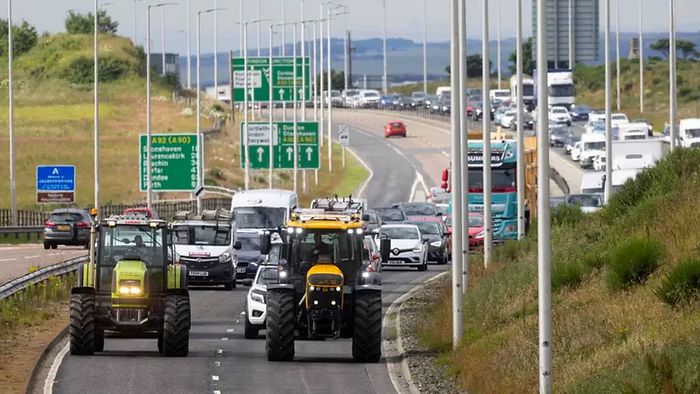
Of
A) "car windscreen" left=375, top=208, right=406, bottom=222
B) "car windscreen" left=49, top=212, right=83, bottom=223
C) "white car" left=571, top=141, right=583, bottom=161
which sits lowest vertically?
"car windscreen" left=375, top=208, right=406, bottom=222

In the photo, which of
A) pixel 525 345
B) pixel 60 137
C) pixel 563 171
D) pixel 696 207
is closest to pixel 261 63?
pixel 563 171

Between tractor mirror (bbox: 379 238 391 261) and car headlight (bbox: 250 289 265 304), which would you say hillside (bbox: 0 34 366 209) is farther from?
tractor mirror (bbox: 379 238 391 261)

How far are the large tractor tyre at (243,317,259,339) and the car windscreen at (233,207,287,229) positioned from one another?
20818 millimetres

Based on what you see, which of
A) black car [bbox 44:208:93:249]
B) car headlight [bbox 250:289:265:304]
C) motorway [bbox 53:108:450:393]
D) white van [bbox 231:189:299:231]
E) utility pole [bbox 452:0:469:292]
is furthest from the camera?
black car [bbox 44:208:93:249]

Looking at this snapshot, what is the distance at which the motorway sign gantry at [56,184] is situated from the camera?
67.6 meters

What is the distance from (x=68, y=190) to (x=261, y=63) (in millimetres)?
17574

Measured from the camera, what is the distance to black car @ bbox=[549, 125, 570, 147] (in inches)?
4840

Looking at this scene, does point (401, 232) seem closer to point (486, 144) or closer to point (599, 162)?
point (486, 144)

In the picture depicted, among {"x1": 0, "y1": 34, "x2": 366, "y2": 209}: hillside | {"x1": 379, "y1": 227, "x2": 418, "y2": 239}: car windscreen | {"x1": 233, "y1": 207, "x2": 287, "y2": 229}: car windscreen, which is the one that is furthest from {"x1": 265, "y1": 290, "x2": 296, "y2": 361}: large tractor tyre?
{"x1": 0, "y1": 34, "x2": 366, "y2": 209}: hillside

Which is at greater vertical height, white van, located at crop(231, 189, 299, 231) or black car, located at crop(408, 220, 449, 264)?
white van, located at crop(231, 189, 299, 231)

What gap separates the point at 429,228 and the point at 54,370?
112 feet

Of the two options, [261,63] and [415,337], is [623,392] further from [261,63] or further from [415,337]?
[261,63]

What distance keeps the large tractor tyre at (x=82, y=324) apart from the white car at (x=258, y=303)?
11.0 ft

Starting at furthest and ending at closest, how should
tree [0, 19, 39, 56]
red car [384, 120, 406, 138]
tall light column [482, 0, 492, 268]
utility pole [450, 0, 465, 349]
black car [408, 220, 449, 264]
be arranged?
1. tree [0, 19, 39, 56]
2. red car [384, 120, 406, 138]
3. black car [408, 220, 449, 264]
4. tall light column [482, 0, 492, 268]
5. utility pole [450, 0, 465, 349]
